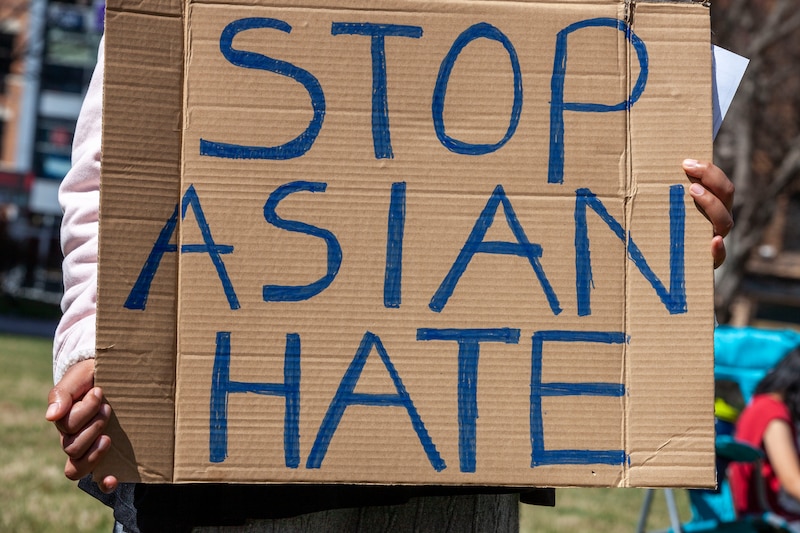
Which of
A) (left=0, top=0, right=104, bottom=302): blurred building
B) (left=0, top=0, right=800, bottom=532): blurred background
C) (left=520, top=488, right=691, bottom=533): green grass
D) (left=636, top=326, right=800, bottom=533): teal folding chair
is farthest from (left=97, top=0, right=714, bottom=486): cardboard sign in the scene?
(left=0, top=0, right=104, bottom=302): blurred building

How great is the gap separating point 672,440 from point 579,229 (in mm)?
367

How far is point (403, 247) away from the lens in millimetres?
1577

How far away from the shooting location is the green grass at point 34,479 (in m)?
4.14

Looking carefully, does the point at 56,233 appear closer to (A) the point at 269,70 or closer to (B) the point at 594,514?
(B) the point at 594,514

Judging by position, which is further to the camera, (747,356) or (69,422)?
(747,356)

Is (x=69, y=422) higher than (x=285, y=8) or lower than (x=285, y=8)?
lower

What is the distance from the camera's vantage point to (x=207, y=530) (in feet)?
5.14

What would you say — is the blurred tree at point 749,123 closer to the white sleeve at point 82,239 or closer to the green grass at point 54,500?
the green grass at point 54,500

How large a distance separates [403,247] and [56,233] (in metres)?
30.6

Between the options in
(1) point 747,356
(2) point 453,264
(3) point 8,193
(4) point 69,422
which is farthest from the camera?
(3) point 8,193

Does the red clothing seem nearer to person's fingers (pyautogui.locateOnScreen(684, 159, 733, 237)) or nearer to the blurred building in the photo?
person's fingers (pyautogui.locateOnScreen(684, 159, 733, 237))

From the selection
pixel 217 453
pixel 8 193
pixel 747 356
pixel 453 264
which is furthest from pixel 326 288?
pixel 8 193

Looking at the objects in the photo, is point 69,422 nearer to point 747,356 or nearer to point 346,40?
point 346,40

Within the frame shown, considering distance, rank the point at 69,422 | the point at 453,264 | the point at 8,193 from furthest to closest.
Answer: the point at 8,193
the point at 453,264
the point at 69,422
